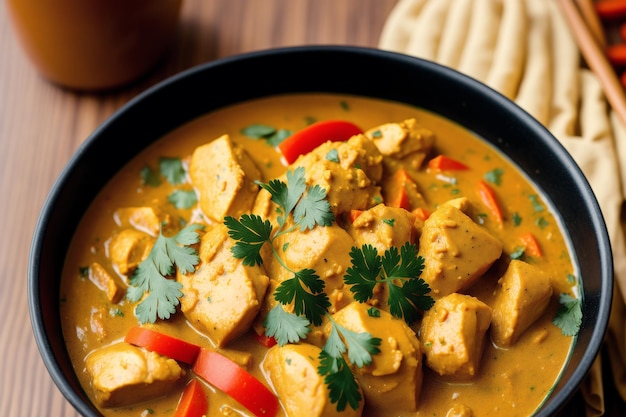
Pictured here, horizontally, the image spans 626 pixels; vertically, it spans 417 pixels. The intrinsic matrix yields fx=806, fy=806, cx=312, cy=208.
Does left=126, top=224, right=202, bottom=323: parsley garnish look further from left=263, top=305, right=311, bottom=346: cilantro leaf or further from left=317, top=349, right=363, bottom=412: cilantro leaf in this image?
left=317, top=349, right=363, bottom=412: cilantro leaf

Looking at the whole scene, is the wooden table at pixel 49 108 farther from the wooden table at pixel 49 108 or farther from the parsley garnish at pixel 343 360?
the parsley garnish at pixel 343 360

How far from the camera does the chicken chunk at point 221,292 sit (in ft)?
9.99

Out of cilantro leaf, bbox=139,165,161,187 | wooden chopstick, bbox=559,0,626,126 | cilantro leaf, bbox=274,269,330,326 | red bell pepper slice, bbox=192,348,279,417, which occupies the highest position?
wooden chopstick, bbox=559,0,626,126

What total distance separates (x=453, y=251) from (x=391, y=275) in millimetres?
286

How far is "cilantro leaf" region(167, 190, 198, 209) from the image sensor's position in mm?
3602

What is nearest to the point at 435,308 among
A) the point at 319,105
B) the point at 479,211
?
the point at 479,211

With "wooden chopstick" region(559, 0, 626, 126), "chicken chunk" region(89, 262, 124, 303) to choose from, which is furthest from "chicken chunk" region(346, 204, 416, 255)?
"wooden chopstick" region(559, 0, 626, 126)

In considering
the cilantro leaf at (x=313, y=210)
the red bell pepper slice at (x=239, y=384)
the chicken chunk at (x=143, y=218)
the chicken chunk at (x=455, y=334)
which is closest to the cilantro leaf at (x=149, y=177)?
the chicken chunk at (x=143, y=218)

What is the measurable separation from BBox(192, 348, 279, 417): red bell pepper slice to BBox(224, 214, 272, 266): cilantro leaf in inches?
15.5

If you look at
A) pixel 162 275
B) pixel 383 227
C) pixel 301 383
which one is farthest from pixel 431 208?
pixel 162 275

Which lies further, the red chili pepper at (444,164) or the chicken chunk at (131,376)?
the red chili pepper at (444,164)

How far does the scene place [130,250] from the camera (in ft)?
11.0

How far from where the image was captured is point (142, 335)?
312 cm

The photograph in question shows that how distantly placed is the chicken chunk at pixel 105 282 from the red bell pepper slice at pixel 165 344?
0.78 feet
